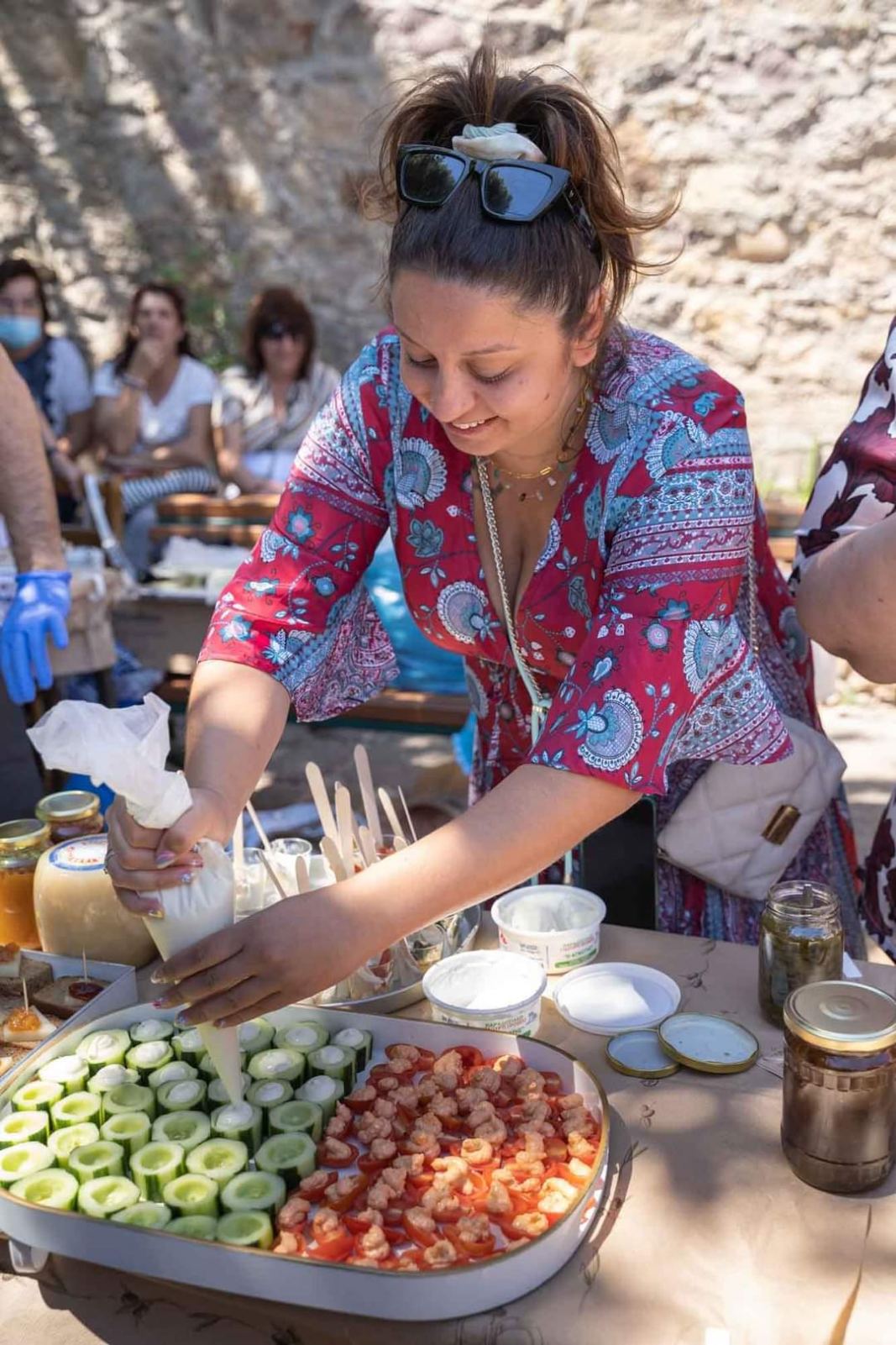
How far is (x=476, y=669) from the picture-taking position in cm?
193

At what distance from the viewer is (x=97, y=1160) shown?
1204 millimetres

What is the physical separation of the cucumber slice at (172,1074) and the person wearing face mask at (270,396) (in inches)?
207

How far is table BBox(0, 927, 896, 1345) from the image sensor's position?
40.6 inches

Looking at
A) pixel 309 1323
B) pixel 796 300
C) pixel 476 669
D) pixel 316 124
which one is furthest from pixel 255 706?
pixel 316 124

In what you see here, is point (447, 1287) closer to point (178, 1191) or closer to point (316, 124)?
point (178, 1191)

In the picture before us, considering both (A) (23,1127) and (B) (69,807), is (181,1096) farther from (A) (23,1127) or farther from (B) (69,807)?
(B) (69,807)

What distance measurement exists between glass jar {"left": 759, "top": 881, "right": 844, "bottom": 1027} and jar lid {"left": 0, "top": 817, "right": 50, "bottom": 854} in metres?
1.01

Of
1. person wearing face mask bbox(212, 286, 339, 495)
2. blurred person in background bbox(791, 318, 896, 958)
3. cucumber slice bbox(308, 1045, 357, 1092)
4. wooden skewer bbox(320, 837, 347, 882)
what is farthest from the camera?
person wearing face mask bbox(212, 286, 339, 495)

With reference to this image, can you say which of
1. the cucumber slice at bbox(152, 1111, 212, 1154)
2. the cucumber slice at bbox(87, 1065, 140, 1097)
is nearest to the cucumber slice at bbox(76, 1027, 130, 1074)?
the cucumber slice at bbox(87, 1065, 140, 1097)

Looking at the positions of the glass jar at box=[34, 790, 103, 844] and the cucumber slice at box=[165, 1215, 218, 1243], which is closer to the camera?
the cucumber slice at box=[165, 1215, 218, 1243]

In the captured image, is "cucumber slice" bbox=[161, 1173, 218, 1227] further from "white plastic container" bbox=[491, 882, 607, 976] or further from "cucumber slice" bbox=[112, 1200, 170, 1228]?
"white plastic container" bbox=[491, 882, 607, 976]

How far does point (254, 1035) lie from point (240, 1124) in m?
0.17

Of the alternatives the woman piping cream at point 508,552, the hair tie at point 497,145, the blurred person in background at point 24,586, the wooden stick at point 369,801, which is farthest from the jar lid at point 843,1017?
the blurred person in background at point 24,586

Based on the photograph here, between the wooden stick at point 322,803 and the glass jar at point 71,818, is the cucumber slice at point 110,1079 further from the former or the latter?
the glass jar at point 71,818
